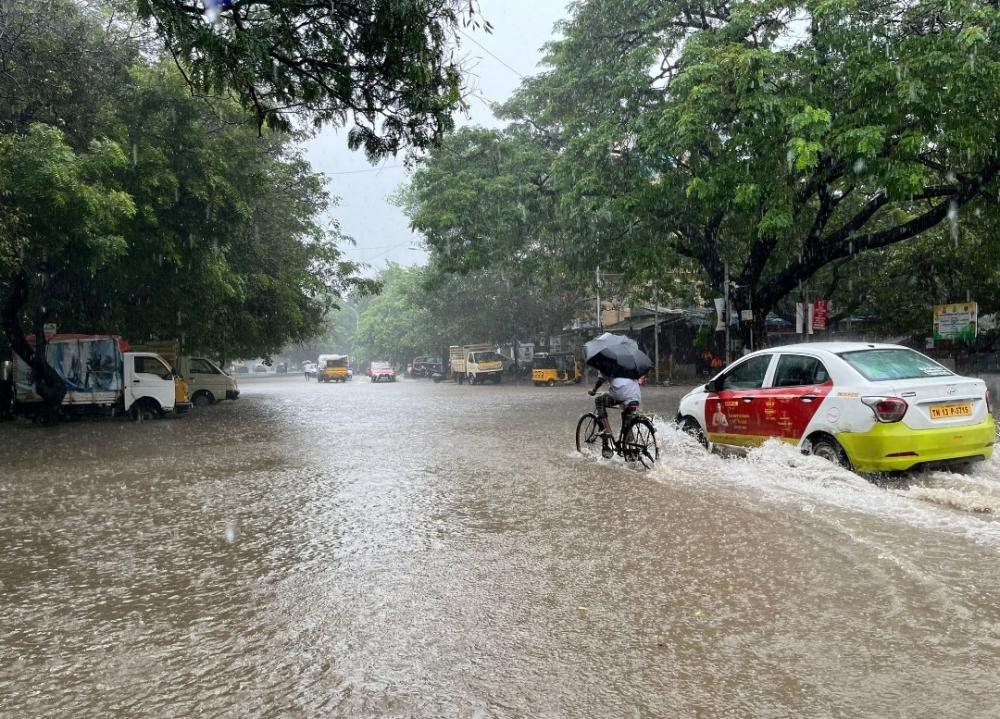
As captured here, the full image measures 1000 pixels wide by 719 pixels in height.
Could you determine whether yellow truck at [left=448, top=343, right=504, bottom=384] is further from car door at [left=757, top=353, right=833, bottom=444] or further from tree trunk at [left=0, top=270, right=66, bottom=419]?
car door at [left=757, top=353, right=833, bottom=444]

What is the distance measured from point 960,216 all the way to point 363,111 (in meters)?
14.0

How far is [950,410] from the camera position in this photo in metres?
7.71

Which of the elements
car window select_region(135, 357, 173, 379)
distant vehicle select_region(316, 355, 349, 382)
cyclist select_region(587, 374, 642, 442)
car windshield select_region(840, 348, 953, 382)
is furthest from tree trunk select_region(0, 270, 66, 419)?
distant vehicle select_region(316, 355, 349, 382)

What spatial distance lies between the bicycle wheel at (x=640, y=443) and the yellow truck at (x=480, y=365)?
33.5 meters

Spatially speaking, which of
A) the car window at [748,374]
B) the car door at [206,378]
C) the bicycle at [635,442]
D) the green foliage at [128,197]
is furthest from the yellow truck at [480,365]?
the car window at [748,374]

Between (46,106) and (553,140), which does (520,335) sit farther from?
(46,106)

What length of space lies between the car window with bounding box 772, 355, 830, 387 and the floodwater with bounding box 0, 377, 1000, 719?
0.86m

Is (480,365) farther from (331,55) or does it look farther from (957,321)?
(331,55)

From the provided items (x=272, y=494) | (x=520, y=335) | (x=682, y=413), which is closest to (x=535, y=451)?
(x=682, y=413)

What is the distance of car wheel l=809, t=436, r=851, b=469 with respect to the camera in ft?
26.3

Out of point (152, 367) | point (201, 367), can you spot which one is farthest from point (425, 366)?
point (152, 367)

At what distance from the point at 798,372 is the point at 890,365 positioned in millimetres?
970

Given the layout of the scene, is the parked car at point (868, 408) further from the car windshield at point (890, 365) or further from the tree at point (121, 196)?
the tree at point (121, 196)

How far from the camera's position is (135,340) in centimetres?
2492
